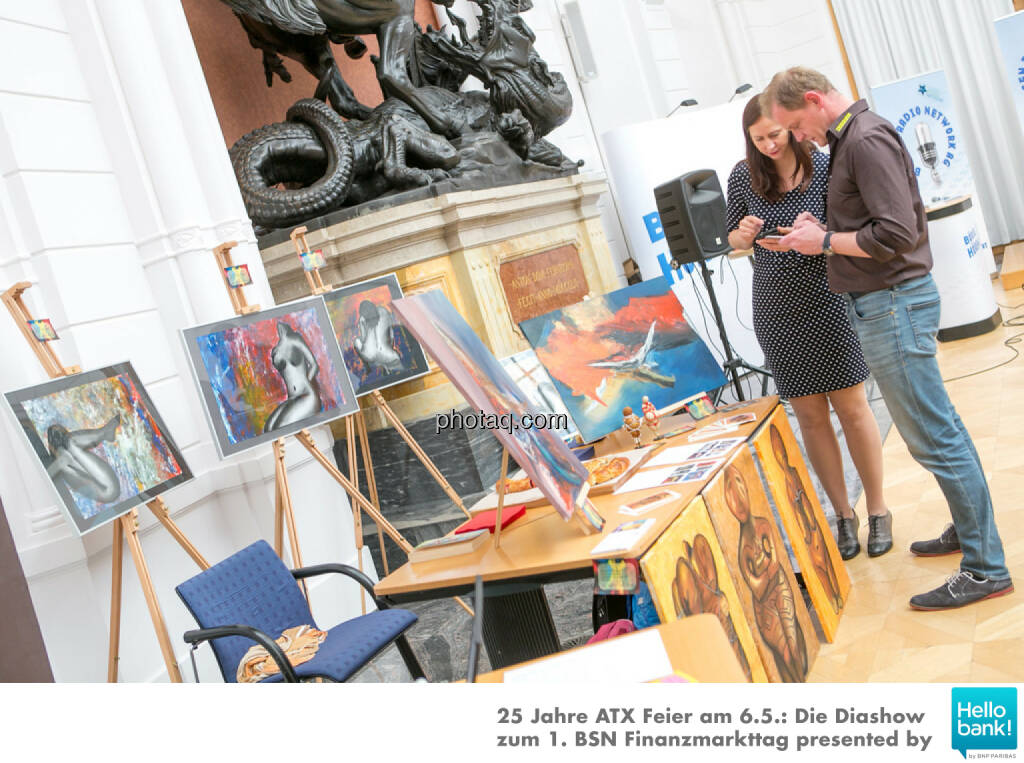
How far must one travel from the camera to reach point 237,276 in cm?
352

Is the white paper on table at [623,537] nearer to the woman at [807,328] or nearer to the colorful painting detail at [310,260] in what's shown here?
the woman at [807,328]

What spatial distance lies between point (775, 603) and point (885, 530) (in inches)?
42.0

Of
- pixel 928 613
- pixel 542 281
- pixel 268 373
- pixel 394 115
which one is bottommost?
pixel 928 613

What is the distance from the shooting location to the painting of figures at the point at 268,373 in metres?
3.38

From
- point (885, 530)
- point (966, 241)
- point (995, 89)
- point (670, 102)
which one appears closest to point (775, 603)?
point (885, 530)

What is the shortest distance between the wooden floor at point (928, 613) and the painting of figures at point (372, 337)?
2172 millimetres

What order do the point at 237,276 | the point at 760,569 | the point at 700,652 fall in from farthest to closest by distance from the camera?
the point at 237,276 → the point at 760,569 → the point at 700,652

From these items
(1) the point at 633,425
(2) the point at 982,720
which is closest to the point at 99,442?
(1) the point at 633,425

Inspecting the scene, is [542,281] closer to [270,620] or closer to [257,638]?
[270,620]

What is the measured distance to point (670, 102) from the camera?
9.21 metres

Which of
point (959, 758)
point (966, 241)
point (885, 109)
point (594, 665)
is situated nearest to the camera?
point (959, 758)

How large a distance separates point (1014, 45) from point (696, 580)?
239 inches

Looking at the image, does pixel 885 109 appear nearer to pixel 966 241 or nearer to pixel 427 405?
pixel 966 241

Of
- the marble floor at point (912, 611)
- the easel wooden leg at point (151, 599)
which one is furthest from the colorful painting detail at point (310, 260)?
the marble floor at point (912, 611)
